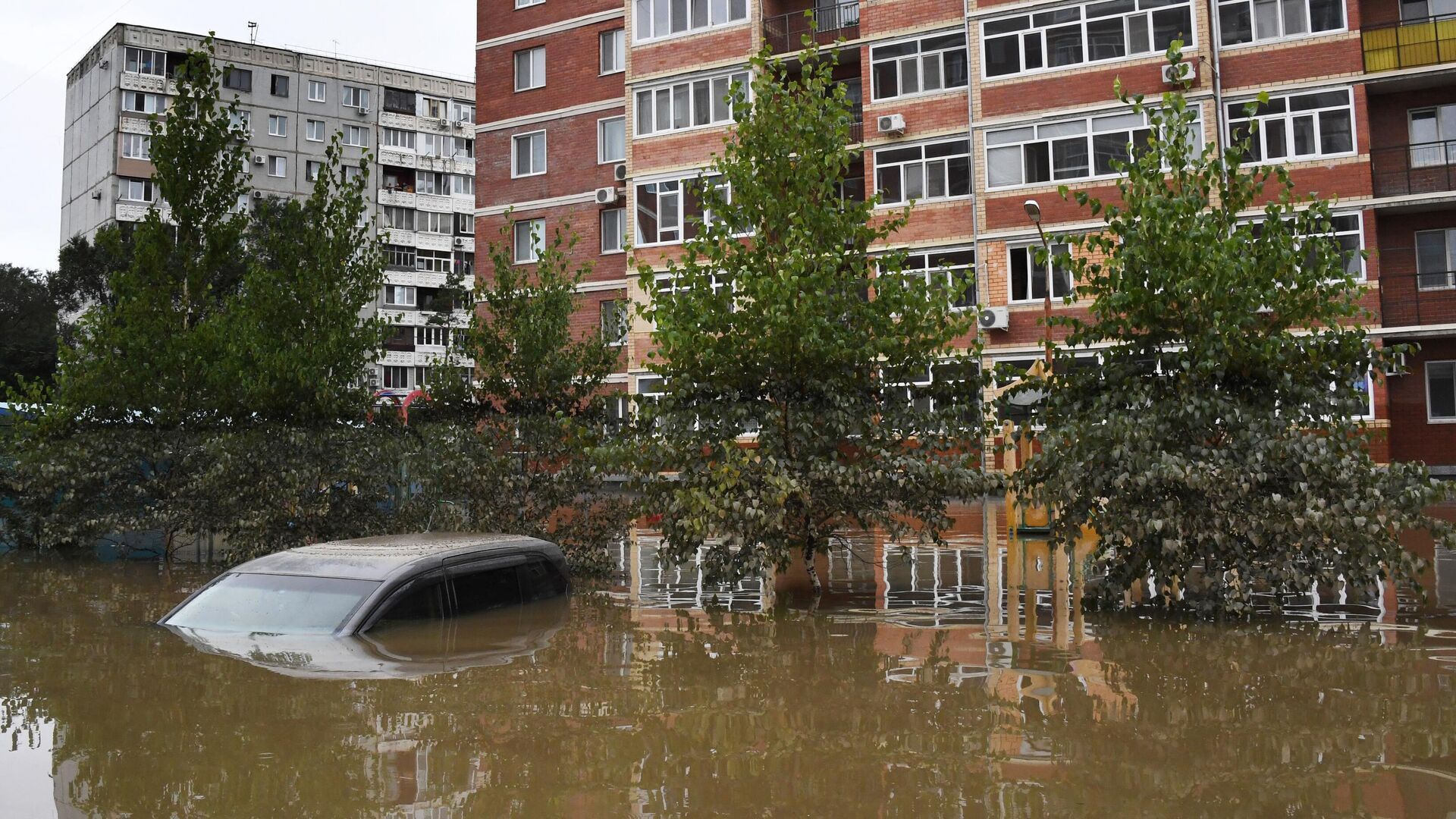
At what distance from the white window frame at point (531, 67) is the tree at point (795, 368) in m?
26.0

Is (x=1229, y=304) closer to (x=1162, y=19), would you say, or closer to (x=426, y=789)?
(x=426, y=789)

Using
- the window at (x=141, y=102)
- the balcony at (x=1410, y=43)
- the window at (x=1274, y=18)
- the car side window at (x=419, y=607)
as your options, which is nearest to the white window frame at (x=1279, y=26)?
the window at (x=1274, y=18)

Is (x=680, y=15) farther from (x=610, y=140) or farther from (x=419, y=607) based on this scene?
(x=419, y=607)

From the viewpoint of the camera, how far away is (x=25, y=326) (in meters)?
45.2

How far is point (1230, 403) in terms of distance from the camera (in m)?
9.41

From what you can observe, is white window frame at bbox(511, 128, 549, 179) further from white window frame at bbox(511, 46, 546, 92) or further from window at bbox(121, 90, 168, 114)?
window at bbox(121, 90, 168, 114)

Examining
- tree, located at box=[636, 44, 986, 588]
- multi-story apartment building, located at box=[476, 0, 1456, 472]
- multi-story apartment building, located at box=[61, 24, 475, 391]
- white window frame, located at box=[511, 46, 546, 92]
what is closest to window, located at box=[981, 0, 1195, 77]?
multi-story apartment building, located at box=[476, 0, 1456, 472]

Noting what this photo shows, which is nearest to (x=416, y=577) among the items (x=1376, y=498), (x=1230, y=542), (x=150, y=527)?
(x=1230, y=542)

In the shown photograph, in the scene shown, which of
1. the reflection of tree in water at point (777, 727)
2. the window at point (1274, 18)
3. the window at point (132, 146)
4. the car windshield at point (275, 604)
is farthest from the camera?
the window at point (132, 146)

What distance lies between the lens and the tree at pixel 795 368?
10.5 meters

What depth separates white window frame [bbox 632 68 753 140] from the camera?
30781mm

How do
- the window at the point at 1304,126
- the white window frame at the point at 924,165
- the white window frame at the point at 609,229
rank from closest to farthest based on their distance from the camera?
the window at the point at 1304,126 → the white window frame at the point at 924,165 → the white window frame at the point at 609,229

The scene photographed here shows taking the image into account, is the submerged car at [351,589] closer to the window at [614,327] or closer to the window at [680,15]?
the window at [614,327]

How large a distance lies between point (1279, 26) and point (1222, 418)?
20.0 m
